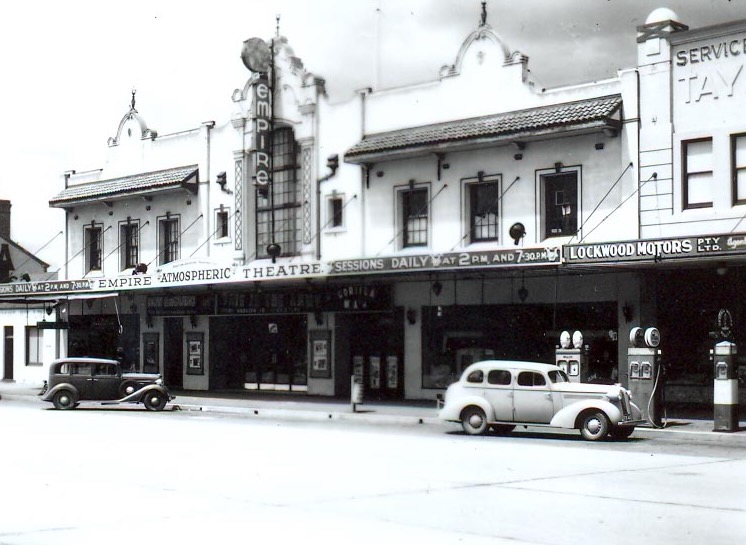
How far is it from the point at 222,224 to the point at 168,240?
325cm

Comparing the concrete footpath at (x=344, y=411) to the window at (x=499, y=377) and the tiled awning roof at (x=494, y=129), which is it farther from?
the tiled awning roof at (x=494, y=129)

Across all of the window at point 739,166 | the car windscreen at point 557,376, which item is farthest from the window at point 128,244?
the window at point 739,166

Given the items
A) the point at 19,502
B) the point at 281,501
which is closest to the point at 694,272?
the point at 281,501

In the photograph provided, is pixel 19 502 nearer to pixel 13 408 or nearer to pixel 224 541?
pixel 224 541

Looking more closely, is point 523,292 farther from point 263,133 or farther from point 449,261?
point 263,133

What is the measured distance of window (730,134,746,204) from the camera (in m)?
23.8

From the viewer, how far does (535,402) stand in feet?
67.5

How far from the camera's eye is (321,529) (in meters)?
9.87

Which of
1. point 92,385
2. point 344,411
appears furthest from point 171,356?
point 344,411

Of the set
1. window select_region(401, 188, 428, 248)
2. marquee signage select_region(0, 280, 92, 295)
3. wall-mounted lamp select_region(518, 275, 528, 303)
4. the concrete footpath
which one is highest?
window select_region(401, 188, 428, 248)

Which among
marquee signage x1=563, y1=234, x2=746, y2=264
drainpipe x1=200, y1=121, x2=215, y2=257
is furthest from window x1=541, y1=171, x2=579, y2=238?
drainpipe x1=200, y1=121, x2=215, y2=257

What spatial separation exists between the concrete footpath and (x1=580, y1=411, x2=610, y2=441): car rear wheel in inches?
78.4

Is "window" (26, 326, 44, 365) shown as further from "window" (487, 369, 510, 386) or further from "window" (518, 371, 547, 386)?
"window" (518, 371, 547, 386)

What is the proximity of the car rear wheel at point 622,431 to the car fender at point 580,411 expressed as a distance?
29 centimetres
